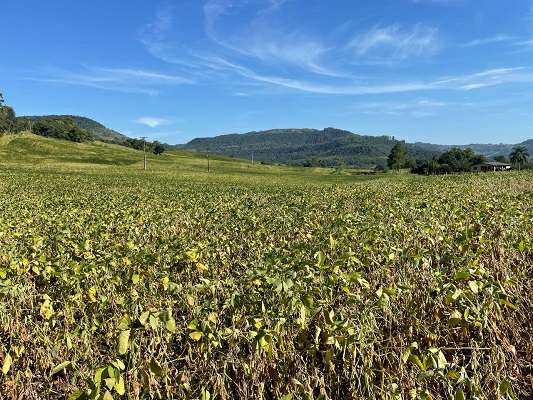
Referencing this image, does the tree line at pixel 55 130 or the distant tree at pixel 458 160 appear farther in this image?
the tree line at pixel 55 130

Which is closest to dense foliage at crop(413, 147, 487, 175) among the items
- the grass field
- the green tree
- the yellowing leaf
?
the green tree

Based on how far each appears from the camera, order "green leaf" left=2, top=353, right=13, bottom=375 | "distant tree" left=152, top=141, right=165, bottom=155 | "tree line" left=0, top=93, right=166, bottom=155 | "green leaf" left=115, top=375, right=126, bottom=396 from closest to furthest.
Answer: "green leaf" left=115, top=375, right=126, bottom=396, "green leaf" left=2, top=353, right=13, bottom=375, "tree line" left=0, top=93, right=166, bottom=155, "distant tree" left=152, top=141, right=165, bottom=155

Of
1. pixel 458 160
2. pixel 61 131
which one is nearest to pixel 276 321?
pixel 458 160

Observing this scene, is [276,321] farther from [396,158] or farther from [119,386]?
[396,158]

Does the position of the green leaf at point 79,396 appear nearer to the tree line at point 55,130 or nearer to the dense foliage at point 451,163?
the dense foliage at point 451,163

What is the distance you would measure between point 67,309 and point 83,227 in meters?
6.74

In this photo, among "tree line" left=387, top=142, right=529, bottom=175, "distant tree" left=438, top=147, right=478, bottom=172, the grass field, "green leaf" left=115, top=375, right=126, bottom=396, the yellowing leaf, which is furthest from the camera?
"distant tree" left=438, top=147, right=478, bottom=172

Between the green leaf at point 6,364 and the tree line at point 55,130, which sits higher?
the tree line at point 55,130

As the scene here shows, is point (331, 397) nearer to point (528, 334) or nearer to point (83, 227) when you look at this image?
point (528, 334)

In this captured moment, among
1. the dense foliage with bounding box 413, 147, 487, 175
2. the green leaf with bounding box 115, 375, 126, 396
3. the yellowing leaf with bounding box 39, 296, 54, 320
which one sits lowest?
the yellowing leaf with bounding box 39, 296, 54, 320

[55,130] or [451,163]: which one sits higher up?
Answer: [55,130]

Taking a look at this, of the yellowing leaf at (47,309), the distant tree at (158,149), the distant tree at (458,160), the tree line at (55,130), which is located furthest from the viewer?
the distant tree at (158,149)

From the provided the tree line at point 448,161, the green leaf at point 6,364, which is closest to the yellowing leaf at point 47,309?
the green leaf at point 6,364

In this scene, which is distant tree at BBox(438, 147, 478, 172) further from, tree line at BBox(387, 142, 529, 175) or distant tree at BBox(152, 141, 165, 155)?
distant tree at BBox(152, 141, 165, 155)
